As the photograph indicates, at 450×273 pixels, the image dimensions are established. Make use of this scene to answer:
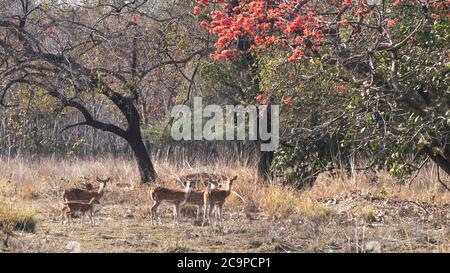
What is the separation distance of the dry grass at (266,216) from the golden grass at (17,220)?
28 millimetres

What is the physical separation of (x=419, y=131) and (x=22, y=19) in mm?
8268

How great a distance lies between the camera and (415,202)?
45.6 ft

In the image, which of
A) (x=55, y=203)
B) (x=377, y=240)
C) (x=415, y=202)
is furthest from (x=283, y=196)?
(x=55, y=203)

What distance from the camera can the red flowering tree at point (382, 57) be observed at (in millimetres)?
11141

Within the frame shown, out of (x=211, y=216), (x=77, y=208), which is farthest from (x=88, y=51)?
(x=211, y=216)

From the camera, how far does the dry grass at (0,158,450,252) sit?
1053 cm

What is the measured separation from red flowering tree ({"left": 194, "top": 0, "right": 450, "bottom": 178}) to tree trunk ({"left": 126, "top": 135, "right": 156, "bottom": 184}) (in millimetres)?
5438

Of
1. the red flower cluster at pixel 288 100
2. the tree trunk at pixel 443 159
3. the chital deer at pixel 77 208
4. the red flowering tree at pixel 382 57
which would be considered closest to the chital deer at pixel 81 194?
the chital deer at pixel 77 208

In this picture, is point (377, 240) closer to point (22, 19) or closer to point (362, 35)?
point (362, 35)

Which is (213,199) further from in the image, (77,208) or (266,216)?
(77,208)

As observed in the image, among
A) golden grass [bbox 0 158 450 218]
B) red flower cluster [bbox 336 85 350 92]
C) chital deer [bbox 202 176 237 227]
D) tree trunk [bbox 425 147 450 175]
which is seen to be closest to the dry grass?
golden grass [bbox 0 158 450 218]

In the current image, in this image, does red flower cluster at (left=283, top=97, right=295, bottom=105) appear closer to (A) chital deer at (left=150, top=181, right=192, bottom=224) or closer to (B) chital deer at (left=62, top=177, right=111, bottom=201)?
(A) chital deer at (left=150, top=181, right=192, bottom=224)

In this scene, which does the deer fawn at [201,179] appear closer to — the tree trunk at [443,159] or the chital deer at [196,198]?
the chital deer at [196,198]

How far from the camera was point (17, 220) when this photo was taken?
11.4 metres
